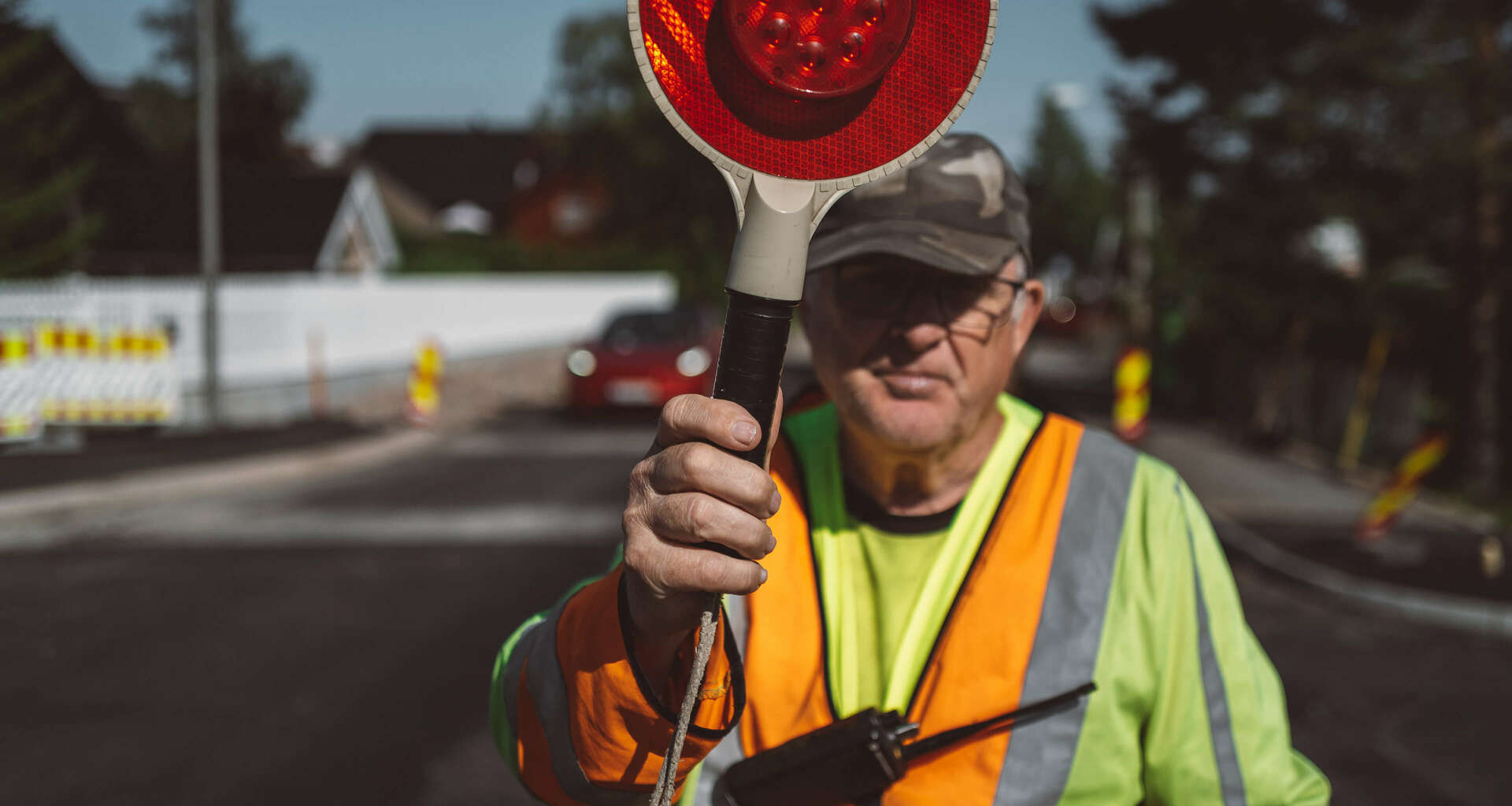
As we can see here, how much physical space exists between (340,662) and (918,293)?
516cm

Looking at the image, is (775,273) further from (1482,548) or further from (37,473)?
(37,473)

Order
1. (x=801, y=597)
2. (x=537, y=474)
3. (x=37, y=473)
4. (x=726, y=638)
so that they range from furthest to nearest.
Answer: (x=537, y=474) → (x=37, y=473) → (x=801, y=597) → (x=726, y=638)

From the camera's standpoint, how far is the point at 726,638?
132 centimetres

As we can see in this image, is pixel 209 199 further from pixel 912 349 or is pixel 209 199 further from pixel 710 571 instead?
pixel 710 571

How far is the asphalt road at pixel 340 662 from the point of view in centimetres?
486

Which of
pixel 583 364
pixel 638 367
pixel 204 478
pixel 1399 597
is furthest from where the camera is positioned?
pixel 583 364

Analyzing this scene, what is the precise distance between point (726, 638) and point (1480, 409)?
1452 centimetres

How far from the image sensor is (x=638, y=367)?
58.5 ft

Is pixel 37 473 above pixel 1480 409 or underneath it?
underneath

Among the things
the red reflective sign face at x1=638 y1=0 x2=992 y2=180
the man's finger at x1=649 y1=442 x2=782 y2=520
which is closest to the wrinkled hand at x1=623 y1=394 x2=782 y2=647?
the man's finger at x1=649 y1=442 x2=782 y2=520

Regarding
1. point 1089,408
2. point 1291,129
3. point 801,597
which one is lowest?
point 1089,408

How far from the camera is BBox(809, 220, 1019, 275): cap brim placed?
1.69 meters

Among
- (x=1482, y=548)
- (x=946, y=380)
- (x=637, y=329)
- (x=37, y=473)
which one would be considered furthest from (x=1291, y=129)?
(x=946, y=380)

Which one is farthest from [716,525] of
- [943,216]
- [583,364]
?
[583,364]
